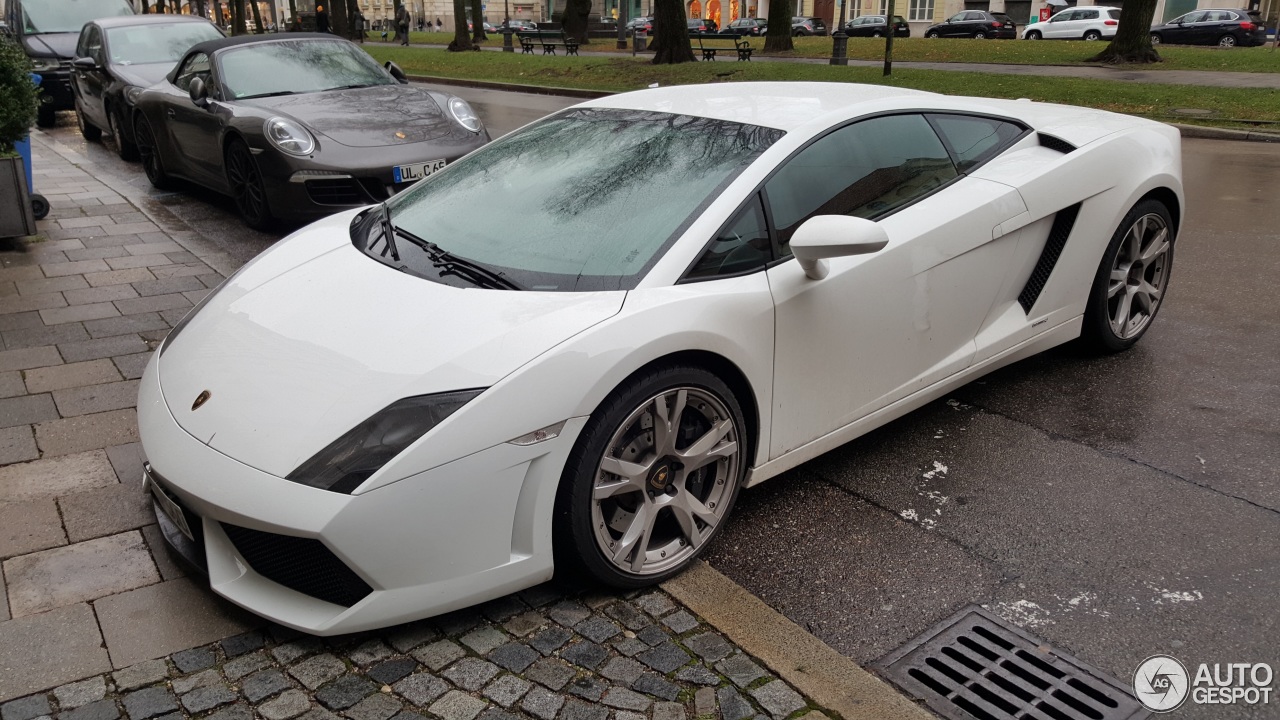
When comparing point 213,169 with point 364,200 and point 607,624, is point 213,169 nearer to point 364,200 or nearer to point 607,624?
point 364,200

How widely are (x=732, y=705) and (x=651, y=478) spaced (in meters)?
0.70

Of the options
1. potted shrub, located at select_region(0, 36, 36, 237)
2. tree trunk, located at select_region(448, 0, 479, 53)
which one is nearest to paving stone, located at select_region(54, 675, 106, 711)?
potted shrub, located at select_region(0, 36, 36, 237)

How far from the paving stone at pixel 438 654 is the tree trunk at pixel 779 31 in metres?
29.7

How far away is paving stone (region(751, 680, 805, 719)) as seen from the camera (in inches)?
98.7

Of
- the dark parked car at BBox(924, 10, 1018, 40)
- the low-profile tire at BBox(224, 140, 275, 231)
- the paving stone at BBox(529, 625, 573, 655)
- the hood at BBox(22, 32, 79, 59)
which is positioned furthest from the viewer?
the dark parked car at BBox(924, 10, 1018, 40)

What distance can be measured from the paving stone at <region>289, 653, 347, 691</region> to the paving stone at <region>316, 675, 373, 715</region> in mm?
29

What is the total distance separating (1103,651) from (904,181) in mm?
1732

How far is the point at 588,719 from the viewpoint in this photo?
2475 mm

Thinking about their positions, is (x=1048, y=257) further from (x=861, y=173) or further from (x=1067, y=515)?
(x=1067, y=515)

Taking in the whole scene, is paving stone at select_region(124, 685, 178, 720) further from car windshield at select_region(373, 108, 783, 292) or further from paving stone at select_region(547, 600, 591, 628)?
car windshield at select_region(373, 108, 783, 292)

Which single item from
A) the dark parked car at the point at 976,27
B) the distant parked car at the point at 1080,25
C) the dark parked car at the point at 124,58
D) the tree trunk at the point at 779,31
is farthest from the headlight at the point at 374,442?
the dark parked car at the point at 976,27

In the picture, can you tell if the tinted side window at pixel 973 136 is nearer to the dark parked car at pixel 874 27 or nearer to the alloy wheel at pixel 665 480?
the alloy wheel at pixel 665 480

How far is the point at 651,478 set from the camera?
117 inches

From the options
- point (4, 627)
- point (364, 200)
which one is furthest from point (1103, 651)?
point (364, 200)
